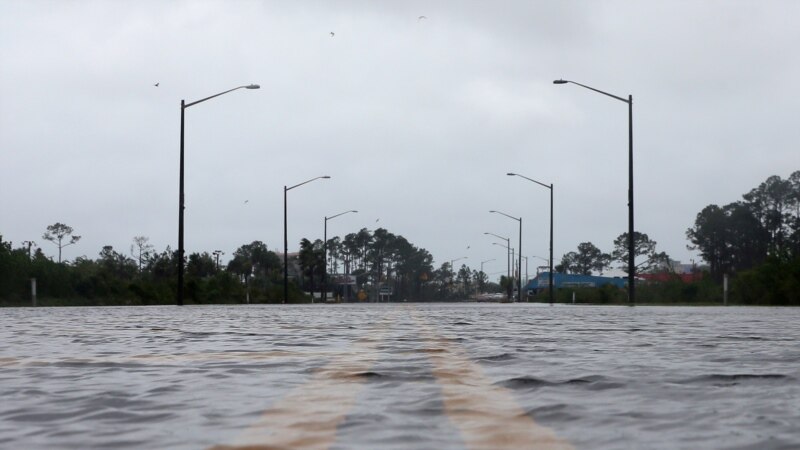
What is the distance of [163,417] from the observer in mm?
4156

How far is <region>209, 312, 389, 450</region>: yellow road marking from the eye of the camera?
11.0 feet

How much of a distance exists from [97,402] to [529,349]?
4273mm

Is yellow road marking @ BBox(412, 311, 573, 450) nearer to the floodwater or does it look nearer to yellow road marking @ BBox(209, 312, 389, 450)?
the floodwater

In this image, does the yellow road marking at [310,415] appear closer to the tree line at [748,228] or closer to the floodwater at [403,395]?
the floodwater at [403,395]

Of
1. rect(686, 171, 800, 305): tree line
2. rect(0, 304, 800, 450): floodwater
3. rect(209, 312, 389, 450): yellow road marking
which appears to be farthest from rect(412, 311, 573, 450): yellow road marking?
rect(686, 171, 800, 305): tree line

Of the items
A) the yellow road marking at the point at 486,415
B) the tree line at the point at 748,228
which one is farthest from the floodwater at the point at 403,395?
the tree line at the point at 748,228

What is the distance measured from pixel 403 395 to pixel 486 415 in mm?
863

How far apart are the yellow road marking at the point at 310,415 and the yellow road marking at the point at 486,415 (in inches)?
16.4

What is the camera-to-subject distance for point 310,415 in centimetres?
409

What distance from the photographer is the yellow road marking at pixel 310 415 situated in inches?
132

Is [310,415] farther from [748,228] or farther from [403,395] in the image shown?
[748,228]

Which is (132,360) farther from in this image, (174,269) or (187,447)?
(174,269)

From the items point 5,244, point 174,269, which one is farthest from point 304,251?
point 5,244

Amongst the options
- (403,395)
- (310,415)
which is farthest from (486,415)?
(403,395)
